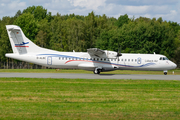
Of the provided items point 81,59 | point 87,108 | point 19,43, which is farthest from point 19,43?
point 87,108

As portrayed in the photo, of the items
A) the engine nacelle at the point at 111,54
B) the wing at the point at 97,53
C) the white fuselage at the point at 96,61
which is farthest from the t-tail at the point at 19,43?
the engine nacelle at the point at 111,54

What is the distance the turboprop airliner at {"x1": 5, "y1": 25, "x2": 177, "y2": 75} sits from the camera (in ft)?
106

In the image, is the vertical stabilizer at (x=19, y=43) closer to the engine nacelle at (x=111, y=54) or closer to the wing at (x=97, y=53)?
the wing at (x=97, y=53)

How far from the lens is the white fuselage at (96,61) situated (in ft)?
106

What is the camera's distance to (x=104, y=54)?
32.1 m

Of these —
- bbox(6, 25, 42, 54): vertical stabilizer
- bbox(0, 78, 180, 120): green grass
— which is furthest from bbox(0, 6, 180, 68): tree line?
A: bbox(0, 78, 180, 120): green grass

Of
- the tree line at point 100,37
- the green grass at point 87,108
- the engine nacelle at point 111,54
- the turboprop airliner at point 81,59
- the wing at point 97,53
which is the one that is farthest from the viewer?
the tree line at point 100,37

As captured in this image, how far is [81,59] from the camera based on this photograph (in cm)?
3266

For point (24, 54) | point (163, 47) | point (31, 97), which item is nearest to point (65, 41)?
point (163, 47)

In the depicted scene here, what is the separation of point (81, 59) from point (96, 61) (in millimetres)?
Answer: 2098

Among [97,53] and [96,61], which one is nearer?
[97,53]

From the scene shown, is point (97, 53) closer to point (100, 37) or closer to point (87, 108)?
point (87, 108)

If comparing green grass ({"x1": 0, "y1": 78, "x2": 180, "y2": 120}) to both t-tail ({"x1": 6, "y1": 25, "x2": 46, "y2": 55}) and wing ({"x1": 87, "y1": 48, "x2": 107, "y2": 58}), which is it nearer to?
wing ({"x1": 87, "y1": 48, "x2": 107, "y2": 58})

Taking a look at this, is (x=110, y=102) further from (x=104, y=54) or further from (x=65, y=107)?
(x=104, y=54)
